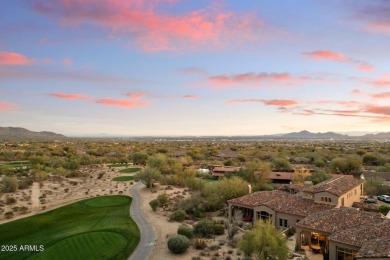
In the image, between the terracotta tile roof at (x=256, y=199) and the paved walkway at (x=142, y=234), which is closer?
the paved walkway at (x=142, y=234)

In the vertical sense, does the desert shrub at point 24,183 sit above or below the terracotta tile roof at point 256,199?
below

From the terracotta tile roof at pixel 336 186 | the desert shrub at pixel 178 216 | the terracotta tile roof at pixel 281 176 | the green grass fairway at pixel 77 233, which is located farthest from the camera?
the terracotta tile roof at pixel 281 176

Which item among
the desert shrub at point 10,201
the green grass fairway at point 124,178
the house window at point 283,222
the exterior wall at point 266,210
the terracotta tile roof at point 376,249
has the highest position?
the terracotta tile roof at point 376,249

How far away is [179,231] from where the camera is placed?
109 ft

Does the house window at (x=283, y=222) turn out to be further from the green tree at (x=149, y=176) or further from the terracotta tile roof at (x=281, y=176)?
the green tree at (x=149, y=176)

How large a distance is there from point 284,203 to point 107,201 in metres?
28.7

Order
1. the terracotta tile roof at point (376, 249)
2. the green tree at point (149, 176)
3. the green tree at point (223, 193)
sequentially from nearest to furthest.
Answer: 1. the terracotta tile roof at point (376, 249)
2. the green tree at point (223, 193)
3. the green tree at point (149, 176)

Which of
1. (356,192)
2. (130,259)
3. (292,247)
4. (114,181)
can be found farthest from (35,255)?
(114,181)

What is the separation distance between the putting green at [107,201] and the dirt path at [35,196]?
23.0ft

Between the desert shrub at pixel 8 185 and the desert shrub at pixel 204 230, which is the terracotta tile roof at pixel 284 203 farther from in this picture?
the desert shrub at pixel 8 185

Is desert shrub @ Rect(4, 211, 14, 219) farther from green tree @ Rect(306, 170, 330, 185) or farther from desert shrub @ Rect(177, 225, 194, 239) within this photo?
green tree @ Rect(306, 170, 330, 185)

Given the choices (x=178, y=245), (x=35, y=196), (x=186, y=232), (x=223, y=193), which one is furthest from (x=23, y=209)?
(x=223, y=193)

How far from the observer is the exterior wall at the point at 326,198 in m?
34.3

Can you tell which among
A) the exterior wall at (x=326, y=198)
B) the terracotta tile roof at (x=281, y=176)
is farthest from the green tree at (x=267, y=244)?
the terracotta tile roof at (x=281, y=176)
